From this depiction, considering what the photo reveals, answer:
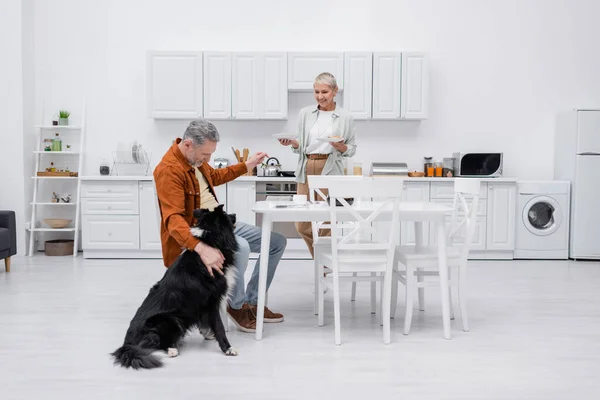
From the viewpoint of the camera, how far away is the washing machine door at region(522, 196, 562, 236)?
5.64 meters

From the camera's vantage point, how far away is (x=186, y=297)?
2533mm

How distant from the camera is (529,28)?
6.09 metres

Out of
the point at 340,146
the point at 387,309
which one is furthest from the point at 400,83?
the point at 387,309

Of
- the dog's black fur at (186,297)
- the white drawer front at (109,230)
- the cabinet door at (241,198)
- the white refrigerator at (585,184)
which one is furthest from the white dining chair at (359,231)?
the white refrigerator at (585,184)

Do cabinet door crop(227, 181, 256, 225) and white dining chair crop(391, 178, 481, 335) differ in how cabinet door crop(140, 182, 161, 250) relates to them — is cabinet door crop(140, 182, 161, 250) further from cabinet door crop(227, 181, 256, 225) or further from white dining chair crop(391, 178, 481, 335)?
white dining chair crop(391, 178, 481, 335)

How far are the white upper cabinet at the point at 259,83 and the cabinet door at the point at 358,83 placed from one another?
2.09ft

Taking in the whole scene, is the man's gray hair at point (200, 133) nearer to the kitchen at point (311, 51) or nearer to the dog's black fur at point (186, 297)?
the dog's black fur at point (186, 297)

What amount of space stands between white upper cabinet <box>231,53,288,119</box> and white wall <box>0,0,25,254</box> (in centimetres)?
222

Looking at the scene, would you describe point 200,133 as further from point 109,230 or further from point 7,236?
point 109,230

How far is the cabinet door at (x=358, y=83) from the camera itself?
18.7ft

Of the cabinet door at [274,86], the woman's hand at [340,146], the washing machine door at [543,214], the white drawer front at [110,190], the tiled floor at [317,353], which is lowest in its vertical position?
the tiled floor at [317,353]

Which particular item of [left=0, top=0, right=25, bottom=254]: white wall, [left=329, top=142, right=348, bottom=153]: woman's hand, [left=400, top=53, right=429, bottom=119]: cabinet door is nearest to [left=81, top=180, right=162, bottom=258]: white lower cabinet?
[left=0, top=0, right=25, bottom=254]: white wall

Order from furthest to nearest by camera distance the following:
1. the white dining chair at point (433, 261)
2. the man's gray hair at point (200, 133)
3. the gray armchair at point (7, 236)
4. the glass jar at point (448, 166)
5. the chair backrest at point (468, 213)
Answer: the glass jar at point (448, 166)
the gray armchair at point (7, 236)
the chair backrest at point (468, 213)
the white dining chair at point (433, 261)
the man's gray hair at point (200, 133)

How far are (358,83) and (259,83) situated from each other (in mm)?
1015
